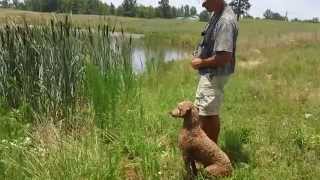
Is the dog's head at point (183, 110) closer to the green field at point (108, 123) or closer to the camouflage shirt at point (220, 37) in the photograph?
the camouflage shirt at point (220, 37)

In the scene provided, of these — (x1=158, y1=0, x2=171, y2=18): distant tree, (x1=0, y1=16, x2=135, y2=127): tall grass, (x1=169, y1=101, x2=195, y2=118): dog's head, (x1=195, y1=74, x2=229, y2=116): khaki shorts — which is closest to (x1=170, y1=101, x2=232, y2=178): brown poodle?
(x1=169, y1=101, x2=195, y2=118): dog's head

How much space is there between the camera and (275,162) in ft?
17.7

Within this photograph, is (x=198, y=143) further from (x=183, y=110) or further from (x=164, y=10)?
(x=164, y=10)

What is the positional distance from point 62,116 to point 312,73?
7.53 meters

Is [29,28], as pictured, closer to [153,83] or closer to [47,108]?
[47,108]

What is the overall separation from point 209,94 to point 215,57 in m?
0.39

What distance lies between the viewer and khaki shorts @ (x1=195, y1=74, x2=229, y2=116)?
4.97 meters

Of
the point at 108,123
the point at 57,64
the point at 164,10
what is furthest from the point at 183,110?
the point at 164,10

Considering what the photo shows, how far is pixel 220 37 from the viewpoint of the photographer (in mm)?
4809

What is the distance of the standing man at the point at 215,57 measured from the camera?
481 cm

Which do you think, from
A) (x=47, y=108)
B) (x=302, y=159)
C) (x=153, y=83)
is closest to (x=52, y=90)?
(x=47, y=108)

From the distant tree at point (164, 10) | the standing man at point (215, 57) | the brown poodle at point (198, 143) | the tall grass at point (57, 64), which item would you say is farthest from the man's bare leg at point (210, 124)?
the distant tree at point (164, 10)

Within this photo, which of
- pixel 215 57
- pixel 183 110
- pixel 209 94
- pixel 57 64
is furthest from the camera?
pixel 57 64

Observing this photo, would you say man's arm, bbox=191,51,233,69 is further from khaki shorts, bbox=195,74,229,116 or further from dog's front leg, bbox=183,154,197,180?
dog's front leg, bbox=183,154,197,180
